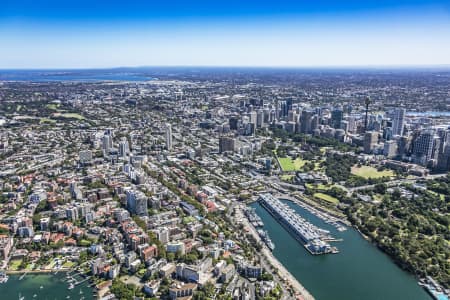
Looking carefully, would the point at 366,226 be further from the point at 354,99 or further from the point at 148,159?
the point at 354,99

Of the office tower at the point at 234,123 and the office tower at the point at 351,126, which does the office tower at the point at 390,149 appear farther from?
the office tower at the point at 234,123

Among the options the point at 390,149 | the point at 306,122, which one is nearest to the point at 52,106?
the point at 306,122

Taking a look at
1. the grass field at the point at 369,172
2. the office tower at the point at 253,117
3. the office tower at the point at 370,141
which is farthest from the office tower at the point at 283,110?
the grass field at the point at 369,172

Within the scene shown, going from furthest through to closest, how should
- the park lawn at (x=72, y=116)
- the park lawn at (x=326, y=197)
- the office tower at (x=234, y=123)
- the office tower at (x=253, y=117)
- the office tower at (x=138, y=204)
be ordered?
the park lawn at (x=72, y=116)
the office tower at (x=253, y=117)
the office tower at (x=234, y=123)
the park lawn at (x=326, y=197)
the office tower at (x=138, y=204)

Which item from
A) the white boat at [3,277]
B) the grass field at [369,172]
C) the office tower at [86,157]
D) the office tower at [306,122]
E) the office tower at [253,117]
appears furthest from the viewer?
the office tower at [253,117]

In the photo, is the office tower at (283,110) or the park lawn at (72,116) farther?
the office tower at (283,110)

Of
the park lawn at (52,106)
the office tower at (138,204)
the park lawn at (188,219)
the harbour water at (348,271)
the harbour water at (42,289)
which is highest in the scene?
the park lawn at (52,106)

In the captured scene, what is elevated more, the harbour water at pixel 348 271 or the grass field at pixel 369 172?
the grass field at pixel 369 172
